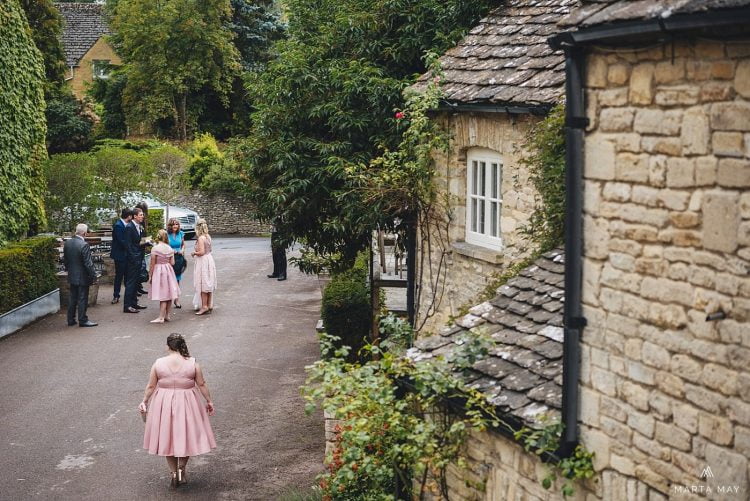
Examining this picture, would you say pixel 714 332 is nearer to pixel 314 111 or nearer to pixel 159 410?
pixel 159 410

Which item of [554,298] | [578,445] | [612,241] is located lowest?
[578,445]

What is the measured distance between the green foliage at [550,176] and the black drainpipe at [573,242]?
2130mm

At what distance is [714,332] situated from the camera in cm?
476

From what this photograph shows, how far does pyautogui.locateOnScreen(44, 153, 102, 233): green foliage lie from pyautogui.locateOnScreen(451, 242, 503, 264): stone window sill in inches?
562

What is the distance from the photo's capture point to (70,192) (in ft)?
76.7

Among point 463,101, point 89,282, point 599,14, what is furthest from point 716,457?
point 89,282

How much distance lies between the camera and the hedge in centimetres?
1741

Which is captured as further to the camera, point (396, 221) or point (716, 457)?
point (396, 221)

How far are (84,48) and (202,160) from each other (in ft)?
55.4

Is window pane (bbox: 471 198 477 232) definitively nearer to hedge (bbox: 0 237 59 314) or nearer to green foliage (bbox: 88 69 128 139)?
hedge (bbox: 0 237 59 314)

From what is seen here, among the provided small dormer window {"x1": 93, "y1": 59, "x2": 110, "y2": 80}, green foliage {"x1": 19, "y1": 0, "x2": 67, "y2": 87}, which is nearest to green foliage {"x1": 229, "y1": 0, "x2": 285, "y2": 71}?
small dormer window {"x1": 93, "y1": 59, "x2": 110, "y2": 80}

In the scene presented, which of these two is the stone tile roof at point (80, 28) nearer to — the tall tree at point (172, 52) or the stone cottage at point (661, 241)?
the tall tree at point (172, 52)

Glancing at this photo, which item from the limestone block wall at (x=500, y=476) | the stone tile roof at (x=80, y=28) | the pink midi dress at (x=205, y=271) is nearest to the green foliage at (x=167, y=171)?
the pink midi dress at (x=205, y=271)

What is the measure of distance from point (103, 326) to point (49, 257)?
267 cm
